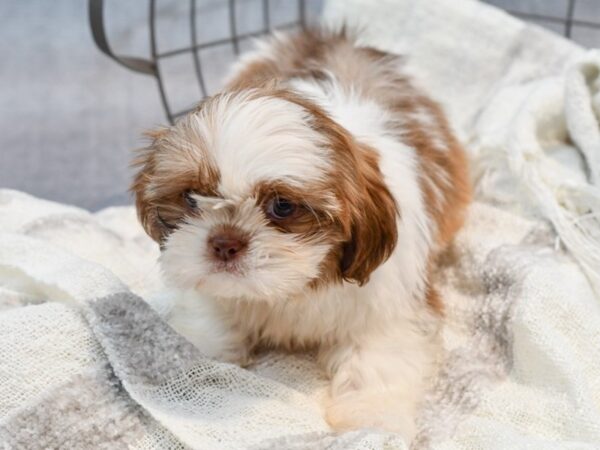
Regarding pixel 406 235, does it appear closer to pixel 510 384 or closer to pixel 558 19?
pixel 510 384

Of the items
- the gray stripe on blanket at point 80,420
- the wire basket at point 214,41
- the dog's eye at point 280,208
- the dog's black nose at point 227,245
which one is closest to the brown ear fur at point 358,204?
the dog's eye at point 280,208

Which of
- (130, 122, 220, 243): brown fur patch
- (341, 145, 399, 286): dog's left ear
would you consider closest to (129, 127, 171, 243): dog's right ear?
(130, 122, 220, 243): brown fur patch

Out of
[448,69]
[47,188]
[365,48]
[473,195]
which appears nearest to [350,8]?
[448,69]

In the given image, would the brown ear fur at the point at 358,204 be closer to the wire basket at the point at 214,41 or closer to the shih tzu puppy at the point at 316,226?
the shih tzu puppy at the point at 316,226

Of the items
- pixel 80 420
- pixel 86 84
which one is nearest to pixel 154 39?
pixel 86 84

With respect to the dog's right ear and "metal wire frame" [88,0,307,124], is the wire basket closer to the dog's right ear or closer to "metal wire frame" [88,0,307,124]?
"metal wire frame" [88,0,307,124]

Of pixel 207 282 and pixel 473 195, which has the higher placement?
pixel 207 282
